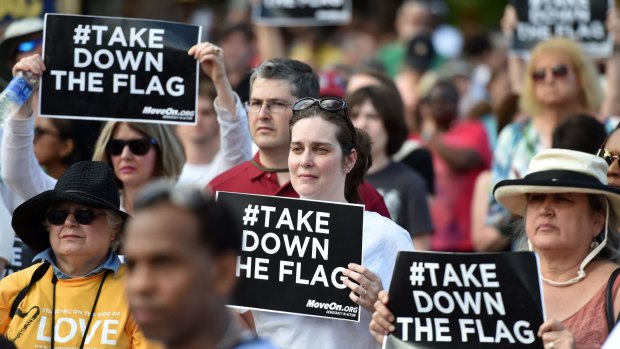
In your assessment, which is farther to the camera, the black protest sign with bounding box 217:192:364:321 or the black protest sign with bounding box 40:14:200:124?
the black protest sign with bounding box 40:14:200:124

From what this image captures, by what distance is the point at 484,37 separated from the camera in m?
18.7

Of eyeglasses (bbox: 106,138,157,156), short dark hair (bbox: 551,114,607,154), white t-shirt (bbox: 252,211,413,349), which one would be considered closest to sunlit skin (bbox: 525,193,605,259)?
white t-shirt (bbox: 252,211,413,349)

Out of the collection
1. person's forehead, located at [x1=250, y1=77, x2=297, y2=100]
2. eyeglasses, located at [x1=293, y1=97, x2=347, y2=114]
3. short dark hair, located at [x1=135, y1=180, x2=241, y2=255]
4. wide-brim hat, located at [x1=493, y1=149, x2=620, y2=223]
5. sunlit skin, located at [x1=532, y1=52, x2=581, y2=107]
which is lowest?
short dark hair, located at [x1=135, y1=180, x2=241, y2=255]

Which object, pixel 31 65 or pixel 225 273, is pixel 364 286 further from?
pixel 31 65

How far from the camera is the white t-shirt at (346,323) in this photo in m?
5.98

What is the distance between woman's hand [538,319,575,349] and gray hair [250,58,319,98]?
238cm

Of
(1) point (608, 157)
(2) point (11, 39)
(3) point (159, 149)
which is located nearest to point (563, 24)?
(1) point (608, 157)

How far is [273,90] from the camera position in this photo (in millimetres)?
7004

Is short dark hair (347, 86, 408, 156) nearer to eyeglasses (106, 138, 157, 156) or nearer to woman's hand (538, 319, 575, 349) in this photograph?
eyeglasses (106, 138, 157, 156)

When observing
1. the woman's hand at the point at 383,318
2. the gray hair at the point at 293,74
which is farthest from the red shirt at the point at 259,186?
the woman's hand at the point at 383,318

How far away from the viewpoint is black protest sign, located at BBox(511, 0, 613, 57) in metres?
10.6

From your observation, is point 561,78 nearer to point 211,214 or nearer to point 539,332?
point 539,332

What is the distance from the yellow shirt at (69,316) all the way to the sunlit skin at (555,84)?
4.31 meters

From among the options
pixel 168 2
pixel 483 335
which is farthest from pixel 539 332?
pixel 168 2
